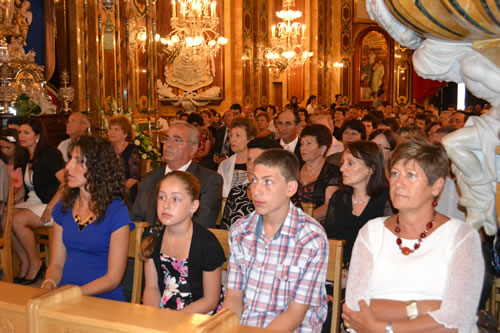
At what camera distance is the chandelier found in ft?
61.4

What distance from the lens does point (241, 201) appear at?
4.77 m

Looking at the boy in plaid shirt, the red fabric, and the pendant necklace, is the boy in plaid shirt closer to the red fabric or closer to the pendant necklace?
the pendant necklace

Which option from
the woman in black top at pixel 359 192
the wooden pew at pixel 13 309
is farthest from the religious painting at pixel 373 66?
the wooden pew at pixel 13 309

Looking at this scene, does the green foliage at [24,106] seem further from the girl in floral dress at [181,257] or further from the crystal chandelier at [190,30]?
the girl in floral dress at [181,257]

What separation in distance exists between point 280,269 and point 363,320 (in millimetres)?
498

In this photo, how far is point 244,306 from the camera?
9.98 ft

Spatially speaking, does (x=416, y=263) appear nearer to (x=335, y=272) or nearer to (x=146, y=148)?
(x=335, y=272)

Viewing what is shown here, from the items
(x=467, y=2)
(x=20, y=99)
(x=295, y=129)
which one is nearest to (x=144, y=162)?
(x=295, y=129)

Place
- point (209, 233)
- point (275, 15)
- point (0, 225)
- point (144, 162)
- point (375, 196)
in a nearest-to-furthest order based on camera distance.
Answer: point (209, 233)
point (375, 196)
point (0, 225)
point (144, 162)
point (275, 15)

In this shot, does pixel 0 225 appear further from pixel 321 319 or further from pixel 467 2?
pixel 467 2

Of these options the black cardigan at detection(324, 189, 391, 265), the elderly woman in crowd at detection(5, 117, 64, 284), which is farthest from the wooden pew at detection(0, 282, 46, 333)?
the elderly woman in crowd at detection(5, 117, 64, 284)

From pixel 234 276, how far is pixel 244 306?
0.16 meters

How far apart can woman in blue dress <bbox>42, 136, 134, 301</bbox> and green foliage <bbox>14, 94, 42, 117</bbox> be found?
20.3 ft

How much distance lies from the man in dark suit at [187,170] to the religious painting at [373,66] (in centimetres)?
2068
